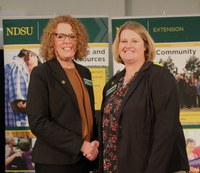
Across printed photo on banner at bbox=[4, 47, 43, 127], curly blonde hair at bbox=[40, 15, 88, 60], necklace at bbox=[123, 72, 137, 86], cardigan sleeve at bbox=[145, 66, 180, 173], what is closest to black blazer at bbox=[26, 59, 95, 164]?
curly blonde hair at bbox=[40, 15, 88, 60]

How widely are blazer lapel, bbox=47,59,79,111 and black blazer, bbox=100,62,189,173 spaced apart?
0.40 m

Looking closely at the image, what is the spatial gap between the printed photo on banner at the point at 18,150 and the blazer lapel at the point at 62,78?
147 cm

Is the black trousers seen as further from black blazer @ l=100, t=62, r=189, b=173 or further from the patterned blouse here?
black blazer @ l=100, t=62, r=189, b=173

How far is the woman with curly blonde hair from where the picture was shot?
204 centimetres

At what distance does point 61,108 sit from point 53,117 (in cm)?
8

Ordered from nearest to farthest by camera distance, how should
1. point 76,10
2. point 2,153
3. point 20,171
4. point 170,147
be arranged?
point 170,147
point 20,171
point 2,153
point 76,10

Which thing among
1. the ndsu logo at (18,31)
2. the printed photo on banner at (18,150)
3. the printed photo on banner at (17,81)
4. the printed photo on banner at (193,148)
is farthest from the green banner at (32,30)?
the printed photo on banner at (193,148)

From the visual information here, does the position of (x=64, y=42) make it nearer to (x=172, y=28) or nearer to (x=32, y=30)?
(x=32, y=30)

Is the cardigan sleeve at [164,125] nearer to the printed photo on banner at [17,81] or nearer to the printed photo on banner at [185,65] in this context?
the printed photo on banner at [185,65]

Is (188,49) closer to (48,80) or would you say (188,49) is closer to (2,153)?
(48,80)

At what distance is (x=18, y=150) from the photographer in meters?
3.48

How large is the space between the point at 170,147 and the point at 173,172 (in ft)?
0.48

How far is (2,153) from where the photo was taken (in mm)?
3709

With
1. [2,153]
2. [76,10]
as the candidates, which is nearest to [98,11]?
[76,10]
